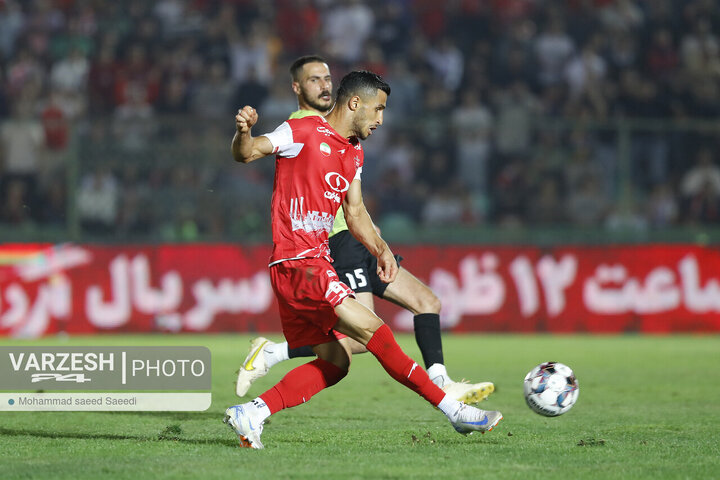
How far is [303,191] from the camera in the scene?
18.4 feet

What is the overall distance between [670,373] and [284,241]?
5604mm

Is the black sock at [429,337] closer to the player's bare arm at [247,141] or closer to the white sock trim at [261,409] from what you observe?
the white sock trim at [261,409]

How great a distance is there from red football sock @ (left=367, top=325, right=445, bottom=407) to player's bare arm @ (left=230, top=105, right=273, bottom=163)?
1124 mm

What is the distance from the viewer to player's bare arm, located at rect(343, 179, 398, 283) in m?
5.95

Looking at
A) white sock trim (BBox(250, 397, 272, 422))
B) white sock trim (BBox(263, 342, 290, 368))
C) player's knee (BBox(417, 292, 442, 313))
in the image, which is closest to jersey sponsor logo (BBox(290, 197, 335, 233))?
white sock trim (BBox(250, 397, 272, 422))

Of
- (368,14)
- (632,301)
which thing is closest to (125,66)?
(368,14)

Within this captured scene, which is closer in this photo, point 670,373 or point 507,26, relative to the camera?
point 670,373

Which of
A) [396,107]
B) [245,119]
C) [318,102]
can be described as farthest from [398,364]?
[396,107]

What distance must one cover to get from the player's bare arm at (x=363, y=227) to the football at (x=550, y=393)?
1131mm

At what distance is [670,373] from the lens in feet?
32.7

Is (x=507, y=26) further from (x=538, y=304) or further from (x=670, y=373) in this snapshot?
(x=670, y=373)

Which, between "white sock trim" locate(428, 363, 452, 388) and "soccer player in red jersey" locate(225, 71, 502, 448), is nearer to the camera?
"soccer player in red jersey" locate(225, 71, 502, 448)

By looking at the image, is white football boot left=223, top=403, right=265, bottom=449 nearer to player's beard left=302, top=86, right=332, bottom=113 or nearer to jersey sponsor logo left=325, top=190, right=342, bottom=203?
jersey sponsor logo left=325, top=190, right=342, bottom=203

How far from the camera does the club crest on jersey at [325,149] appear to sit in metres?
5.64
